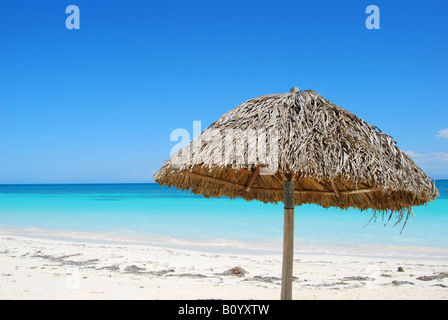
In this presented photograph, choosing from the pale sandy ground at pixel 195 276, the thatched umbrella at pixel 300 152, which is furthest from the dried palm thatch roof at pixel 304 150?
the pale sandy ground at pixel 195 276

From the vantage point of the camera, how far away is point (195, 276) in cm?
607

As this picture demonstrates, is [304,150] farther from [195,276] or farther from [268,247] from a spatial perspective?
[268,247]

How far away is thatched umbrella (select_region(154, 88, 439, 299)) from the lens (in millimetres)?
2807

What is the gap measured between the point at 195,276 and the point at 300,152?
3890mm

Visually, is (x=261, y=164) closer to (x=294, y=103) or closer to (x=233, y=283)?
(x=294, y=103)

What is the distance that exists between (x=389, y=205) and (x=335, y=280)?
2750 millimetres

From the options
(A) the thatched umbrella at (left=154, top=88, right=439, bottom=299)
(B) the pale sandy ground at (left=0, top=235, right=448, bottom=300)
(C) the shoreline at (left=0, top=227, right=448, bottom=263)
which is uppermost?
(A) the thatched umbrella at (left=154, top=88, right=439, bottom=299)

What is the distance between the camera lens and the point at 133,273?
6223mm

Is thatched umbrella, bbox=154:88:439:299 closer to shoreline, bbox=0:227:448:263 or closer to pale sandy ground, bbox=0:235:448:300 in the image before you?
pale sandy ground, bbox=0:235:448:300

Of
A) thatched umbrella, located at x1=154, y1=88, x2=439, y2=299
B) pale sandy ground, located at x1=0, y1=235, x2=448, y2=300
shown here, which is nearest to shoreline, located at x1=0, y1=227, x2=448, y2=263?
pale sandy ground, located at x1=0, y1=235, x2=448, y2=300

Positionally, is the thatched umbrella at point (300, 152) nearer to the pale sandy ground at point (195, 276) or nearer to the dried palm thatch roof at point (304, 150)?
the dried palm thatch roof at point (304, 150)

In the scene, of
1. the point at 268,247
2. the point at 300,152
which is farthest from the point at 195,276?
the point at 268,247

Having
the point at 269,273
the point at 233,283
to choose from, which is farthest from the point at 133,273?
the point at 269,273

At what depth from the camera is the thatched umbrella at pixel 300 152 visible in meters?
2.81
